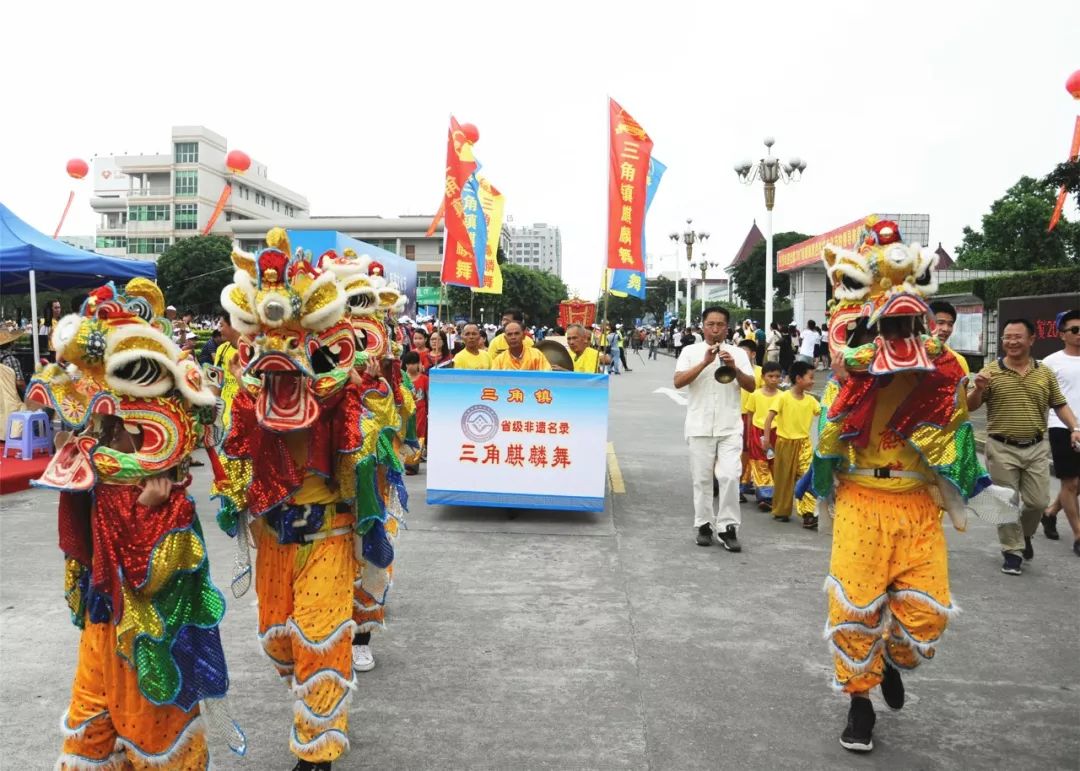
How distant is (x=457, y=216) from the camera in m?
Answer: 12.4

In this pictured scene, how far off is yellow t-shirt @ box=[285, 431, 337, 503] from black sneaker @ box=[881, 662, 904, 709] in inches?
96.2

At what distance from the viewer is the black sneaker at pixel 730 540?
645 cm

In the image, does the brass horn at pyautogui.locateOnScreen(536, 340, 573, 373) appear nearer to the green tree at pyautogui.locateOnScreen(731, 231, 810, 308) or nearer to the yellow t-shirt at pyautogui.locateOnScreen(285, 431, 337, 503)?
the yellow t-shirt at pyautogui.locateOnScreen(285, 431, 337, 503)

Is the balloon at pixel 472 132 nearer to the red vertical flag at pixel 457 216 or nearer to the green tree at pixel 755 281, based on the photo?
the red vertical flag at pixel 457 216

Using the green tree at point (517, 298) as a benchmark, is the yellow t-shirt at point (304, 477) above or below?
below

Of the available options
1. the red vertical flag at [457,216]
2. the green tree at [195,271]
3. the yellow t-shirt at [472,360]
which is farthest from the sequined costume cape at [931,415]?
the green tree at [195,271]

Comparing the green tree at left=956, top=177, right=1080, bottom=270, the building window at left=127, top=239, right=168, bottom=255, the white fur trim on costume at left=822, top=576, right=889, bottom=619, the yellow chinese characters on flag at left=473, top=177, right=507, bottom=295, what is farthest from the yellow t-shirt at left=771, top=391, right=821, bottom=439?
the building window at left=127, top=239, right=168, bottom=255

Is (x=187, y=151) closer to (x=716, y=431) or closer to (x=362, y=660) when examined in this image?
(x=716, y=431)

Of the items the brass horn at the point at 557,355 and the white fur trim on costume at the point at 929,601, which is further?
the brass horn at the point at 557,355

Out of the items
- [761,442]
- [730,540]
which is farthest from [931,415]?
[761,442]

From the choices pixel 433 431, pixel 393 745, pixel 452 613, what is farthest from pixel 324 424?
pixel 433 431

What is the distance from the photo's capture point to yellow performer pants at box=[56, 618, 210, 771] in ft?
8.27

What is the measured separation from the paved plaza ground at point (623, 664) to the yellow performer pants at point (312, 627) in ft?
0.96

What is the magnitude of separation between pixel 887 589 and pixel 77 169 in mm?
20509
